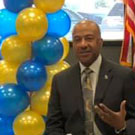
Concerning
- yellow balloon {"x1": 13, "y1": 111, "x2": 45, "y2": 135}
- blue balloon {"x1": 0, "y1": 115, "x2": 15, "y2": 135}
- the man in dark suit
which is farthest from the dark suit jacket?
blue balloon {"x1": 0, "y1": 115, "x2": 15, "y2": 135}

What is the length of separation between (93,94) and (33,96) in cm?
96

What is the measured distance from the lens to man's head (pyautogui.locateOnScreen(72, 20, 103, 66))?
1.96 meters

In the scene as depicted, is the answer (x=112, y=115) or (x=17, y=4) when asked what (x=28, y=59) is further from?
(x=112, y=115)

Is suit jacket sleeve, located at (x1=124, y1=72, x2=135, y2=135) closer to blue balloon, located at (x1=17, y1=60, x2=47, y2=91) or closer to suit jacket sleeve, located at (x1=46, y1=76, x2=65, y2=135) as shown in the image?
suit jacket sleeve, located at (x1=46, y1=76, x2=65, y2=135)

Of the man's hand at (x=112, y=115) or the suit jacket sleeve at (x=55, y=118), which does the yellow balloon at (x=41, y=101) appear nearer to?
the suit jacket sleeve at (x=55, y=118)

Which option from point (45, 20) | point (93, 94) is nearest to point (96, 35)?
point (93, 94)

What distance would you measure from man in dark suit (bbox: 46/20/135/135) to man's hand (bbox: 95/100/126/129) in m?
0.06

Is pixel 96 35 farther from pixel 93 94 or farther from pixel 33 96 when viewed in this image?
pixel 33 96

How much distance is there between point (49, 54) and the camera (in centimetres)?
270

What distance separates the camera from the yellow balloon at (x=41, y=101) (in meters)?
2.78

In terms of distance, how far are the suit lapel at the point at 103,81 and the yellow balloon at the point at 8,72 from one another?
966 mm

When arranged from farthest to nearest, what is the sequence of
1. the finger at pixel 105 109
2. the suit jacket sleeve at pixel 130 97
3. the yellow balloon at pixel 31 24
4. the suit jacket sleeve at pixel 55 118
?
the yellow balloon at pixel 31 24 → the suit jacket sleeve at pixel 55 118 → the suit jacket sleeve at pixel 130 97 → the finger at pixel 105 109

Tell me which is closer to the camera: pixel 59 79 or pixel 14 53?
pixel 59 79

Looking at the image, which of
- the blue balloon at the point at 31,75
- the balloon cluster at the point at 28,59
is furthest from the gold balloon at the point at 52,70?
the blue balloon at the point at 31,75
